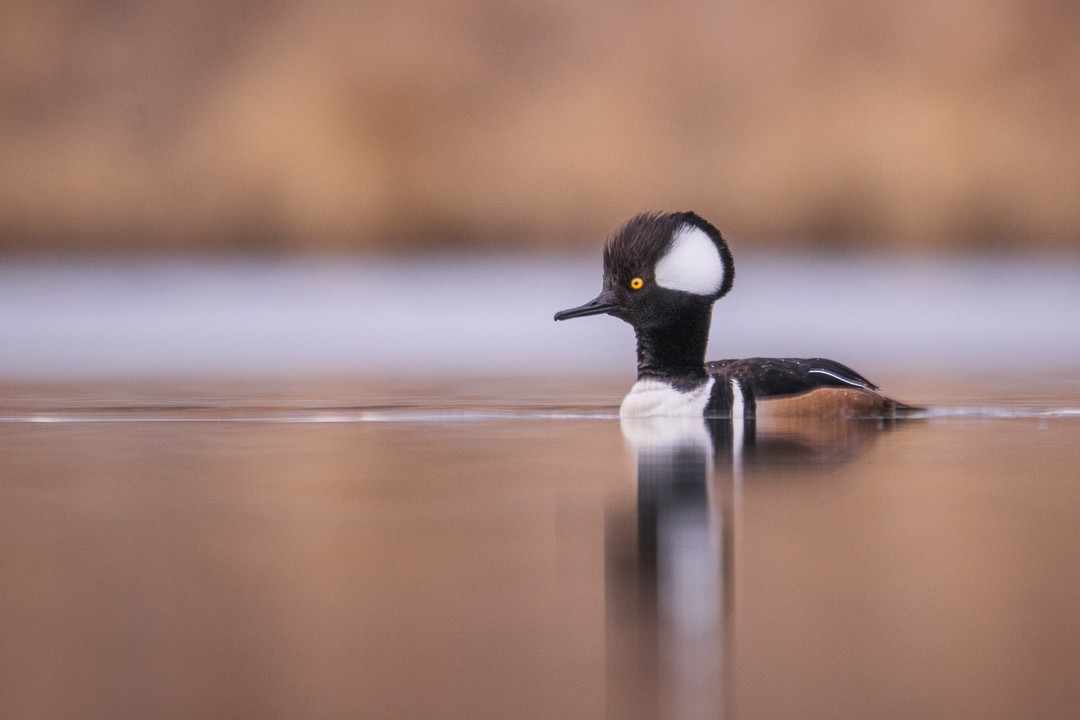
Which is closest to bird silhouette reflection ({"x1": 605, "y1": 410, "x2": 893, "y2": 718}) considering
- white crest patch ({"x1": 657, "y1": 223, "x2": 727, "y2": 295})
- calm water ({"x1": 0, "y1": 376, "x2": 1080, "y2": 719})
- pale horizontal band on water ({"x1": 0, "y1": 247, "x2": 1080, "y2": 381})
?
calm water ({"x1": 0, "y1": 376, "x2": 1080, "y2": 719})

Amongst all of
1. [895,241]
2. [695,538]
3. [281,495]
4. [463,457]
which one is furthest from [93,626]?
[895,241]

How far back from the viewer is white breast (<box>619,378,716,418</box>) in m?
6.17

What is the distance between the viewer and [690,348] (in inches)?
248

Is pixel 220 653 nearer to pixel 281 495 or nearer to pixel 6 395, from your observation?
pixel 281 495

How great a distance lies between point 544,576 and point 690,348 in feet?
11.0

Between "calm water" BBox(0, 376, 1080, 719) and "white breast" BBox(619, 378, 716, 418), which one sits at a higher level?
"white breast" BBox(619, 378, 716, 418)

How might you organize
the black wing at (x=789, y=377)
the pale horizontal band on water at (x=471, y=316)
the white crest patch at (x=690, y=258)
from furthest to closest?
the pale horizontal band on water at (x=471, y=316), the white crest patch at (x=690, y=258), the black wing at (x=789, y=377)

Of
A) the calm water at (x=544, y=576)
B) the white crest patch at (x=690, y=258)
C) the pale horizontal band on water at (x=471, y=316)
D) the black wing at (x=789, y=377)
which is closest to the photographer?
the calm water at (x=544, y=576)

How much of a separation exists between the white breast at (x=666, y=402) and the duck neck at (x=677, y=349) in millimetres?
77

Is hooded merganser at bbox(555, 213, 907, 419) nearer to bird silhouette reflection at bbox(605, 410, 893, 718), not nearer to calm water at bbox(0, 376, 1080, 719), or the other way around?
bird silhouette reflection at bbox(605, 410, 893, 718)

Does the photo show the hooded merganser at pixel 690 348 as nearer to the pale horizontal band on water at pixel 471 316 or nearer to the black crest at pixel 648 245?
the black crest at pixel 648 245

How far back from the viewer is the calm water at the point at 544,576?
7.47ft

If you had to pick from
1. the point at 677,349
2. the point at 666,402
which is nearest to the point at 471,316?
the point at 677,349

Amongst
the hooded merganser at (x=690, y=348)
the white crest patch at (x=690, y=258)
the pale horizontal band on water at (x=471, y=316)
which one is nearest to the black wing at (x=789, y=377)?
the hooded merganser at (x=690, y=348)
